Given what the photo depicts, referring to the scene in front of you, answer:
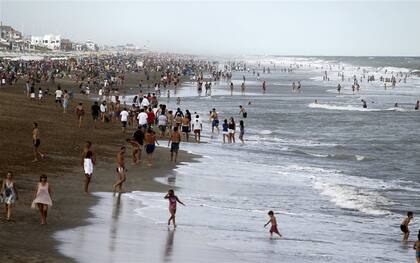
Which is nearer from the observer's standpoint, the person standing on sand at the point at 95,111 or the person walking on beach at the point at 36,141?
the person walking on beach at the point at 36,141

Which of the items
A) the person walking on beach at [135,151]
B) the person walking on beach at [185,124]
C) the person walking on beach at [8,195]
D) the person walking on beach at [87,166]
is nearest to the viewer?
the person walking on beach at [8,195]

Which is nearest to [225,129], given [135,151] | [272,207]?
[135,151]

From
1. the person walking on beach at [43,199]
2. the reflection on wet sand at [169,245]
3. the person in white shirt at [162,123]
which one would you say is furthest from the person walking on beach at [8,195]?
the person in white shirt at [162,123]

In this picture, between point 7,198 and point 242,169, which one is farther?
point 242,169

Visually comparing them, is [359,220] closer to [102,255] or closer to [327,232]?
[327,232]

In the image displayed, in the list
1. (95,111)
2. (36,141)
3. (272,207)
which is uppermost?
(36,141)

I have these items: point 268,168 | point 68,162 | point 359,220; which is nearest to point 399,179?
point 268,168

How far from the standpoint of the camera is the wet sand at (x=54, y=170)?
458 inches

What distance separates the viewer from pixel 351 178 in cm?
2345

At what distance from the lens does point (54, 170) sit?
18.9 m

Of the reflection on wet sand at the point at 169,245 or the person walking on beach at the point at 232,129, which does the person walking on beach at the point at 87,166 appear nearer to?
the reflection on wet sand at the point at 169,245

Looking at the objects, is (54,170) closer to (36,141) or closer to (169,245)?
(36,141)

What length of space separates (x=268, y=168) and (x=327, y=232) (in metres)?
9.06

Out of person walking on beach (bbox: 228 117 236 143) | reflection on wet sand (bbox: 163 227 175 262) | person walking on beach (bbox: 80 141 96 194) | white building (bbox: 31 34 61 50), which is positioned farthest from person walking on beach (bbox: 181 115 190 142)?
white building (bbox: 31 34 61 50)
